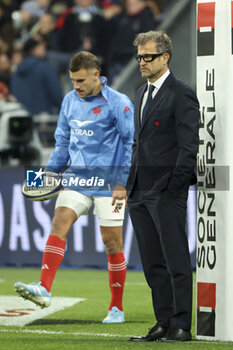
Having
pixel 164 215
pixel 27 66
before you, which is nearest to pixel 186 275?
pixel 164 215

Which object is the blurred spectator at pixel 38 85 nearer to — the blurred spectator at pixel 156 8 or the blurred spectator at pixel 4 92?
the blurred spectator at pixel 4 92

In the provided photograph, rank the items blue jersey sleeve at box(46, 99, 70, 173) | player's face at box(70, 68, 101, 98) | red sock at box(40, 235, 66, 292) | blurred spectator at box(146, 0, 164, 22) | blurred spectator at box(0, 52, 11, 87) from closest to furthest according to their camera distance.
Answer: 1. red sock at box(40, 235, 66, 292)
2. player's face at box(70, 68, 101, 98)
3. blue jersey sleeve at box(46, 99, 70, 173)
4. blurred spectator at box(146, 0, 164, 22)
5. blurred spectator at box(0, 52, 11, 87)

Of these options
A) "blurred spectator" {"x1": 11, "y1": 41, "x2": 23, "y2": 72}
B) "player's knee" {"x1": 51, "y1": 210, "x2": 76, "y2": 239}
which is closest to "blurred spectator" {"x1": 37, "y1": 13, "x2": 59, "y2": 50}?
"blurred spectator" {"x1": 11, "y1": 41, "x2": 23, "y2": 72}

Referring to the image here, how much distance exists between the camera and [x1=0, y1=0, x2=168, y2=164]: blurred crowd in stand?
50.0 ft

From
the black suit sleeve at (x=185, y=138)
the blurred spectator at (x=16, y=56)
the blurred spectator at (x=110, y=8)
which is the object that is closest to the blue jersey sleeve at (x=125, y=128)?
the black suit sleeve at (x=185, y=138)

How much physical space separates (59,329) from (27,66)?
29.7 ft

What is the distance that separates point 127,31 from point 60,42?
1.51 m

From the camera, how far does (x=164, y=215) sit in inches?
226

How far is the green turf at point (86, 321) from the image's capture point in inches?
227

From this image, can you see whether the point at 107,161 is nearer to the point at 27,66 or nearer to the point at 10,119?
the point at 10,119

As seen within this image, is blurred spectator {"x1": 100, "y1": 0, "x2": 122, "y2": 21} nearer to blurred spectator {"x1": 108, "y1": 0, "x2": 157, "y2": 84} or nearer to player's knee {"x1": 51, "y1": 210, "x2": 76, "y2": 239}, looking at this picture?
blurred spectator {"x1": 108, "y1": 0, "x2": 157, "y2": 84}

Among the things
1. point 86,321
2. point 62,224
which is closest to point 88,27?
point 86,321

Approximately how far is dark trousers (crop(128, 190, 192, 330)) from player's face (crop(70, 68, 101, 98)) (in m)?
1.54

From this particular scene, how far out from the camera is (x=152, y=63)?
577 cm
